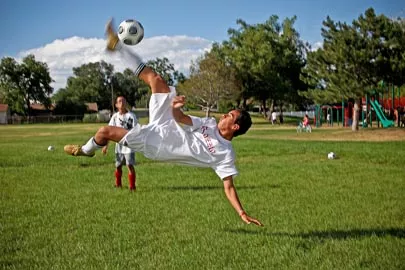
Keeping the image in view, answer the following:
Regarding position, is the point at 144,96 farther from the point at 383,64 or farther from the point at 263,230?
the point at 263,230

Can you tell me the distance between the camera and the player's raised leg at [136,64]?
6.72 meters

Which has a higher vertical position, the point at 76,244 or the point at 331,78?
the point at 331,78

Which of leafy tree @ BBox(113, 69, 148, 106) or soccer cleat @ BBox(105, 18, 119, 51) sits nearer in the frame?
soccer cleat @ BBox(105, 18, 119, 51)

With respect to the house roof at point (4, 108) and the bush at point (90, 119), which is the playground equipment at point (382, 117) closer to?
the bush at point (90, 119)

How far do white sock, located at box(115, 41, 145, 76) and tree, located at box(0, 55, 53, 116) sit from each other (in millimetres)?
102245

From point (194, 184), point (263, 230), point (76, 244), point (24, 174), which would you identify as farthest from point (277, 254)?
point (24, 174)

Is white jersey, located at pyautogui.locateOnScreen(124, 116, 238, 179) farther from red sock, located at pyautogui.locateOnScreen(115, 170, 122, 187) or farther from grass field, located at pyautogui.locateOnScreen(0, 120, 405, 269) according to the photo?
red sock, located at pyautogui.locateOnScreen(115, 170, 122, 187)

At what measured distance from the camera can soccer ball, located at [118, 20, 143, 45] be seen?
723cm

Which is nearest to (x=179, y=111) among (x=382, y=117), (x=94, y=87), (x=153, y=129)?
(x=153, y=129)

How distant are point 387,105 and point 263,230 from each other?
5809 cm

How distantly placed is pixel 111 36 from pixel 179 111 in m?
1.72

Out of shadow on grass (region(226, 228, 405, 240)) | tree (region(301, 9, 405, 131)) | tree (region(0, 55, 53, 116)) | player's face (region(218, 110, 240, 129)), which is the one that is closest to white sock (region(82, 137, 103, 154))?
player's face (region(218, 110, 240, 129))

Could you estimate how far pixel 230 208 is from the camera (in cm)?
877

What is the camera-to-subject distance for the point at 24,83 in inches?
4126
